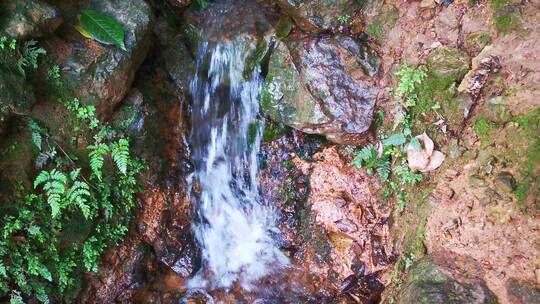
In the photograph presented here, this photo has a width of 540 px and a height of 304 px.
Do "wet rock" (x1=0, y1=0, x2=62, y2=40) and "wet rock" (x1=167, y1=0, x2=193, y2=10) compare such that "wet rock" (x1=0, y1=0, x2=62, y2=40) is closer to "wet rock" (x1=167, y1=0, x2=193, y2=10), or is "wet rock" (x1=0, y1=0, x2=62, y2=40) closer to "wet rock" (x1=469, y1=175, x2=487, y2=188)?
"wet rock" (x1=167, y1=0, x2=193, y2=10)

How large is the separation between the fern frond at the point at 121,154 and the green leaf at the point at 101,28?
1.16 m

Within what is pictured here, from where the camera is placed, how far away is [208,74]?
6.19 metres

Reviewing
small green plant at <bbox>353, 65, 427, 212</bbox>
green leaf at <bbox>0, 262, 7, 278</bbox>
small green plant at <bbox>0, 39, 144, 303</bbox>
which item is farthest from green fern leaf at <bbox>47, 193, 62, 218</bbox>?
small green plant at <bbox>353, 65, 427, 212</bbox>

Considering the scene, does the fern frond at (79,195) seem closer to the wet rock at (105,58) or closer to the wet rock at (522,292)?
the wet rock at (105,58)

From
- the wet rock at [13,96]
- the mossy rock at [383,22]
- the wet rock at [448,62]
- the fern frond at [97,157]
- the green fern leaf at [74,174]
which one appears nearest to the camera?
the wet rock at [13,96]

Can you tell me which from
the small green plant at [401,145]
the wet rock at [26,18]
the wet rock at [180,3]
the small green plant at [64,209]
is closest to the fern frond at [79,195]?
the small green plant at [64,209]

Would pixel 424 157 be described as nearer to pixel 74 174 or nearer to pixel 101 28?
pixel 74 174

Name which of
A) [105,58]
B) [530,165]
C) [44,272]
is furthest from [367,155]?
[44,272]

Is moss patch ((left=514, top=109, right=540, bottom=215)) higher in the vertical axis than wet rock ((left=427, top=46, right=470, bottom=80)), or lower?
lower

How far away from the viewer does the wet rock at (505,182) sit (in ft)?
12.2

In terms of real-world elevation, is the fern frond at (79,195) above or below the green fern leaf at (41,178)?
below

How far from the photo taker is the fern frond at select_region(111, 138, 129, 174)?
187 inches

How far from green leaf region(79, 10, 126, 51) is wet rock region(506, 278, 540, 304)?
4.72 meters

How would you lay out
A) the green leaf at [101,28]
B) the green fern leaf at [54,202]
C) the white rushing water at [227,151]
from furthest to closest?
the white rushing water at [227,151] < the green leaf at [101,28] < the green fern leaf at [54,202]
